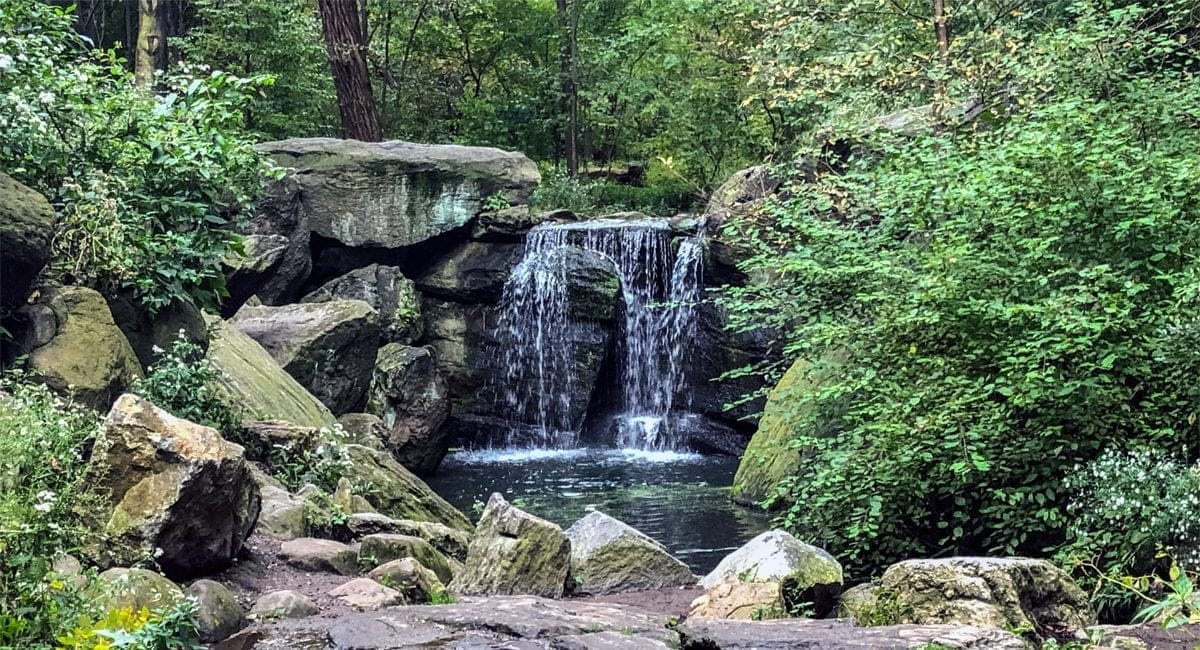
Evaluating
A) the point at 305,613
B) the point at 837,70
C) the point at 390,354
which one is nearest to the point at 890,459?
the point at 305,613

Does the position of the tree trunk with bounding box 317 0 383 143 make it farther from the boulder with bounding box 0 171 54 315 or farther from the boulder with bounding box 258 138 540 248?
the boulder with bounding box 0 171 54 315

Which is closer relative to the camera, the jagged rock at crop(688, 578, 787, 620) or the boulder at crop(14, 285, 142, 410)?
the jagged rock at crop(688, 578, 787, 620)

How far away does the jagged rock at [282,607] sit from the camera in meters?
4.42

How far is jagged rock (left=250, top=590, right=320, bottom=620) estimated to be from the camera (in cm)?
442

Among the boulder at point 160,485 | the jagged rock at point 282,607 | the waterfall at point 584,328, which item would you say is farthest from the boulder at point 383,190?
the jagged rock at point 282,607

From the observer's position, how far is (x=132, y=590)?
3.99 m

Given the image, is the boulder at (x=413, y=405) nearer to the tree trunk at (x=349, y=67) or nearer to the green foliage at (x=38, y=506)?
the tree trunk at (x=349, y=67)

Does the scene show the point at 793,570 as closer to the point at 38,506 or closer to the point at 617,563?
the point at 617,563

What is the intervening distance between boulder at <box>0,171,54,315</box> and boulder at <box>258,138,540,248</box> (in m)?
11.3

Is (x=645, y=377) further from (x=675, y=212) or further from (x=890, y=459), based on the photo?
(x=890, y=459)

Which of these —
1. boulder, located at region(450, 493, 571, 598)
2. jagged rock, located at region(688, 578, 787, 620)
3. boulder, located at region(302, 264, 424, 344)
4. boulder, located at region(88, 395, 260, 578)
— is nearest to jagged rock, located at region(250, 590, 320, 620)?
boulder, located at region(88, 395, 260, 578)

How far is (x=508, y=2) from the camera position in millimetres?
24703

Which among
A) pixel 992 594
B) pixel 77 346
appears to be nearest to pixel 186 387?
pixel 77 346

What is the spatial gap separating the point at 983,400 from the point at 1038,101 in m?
3.10
